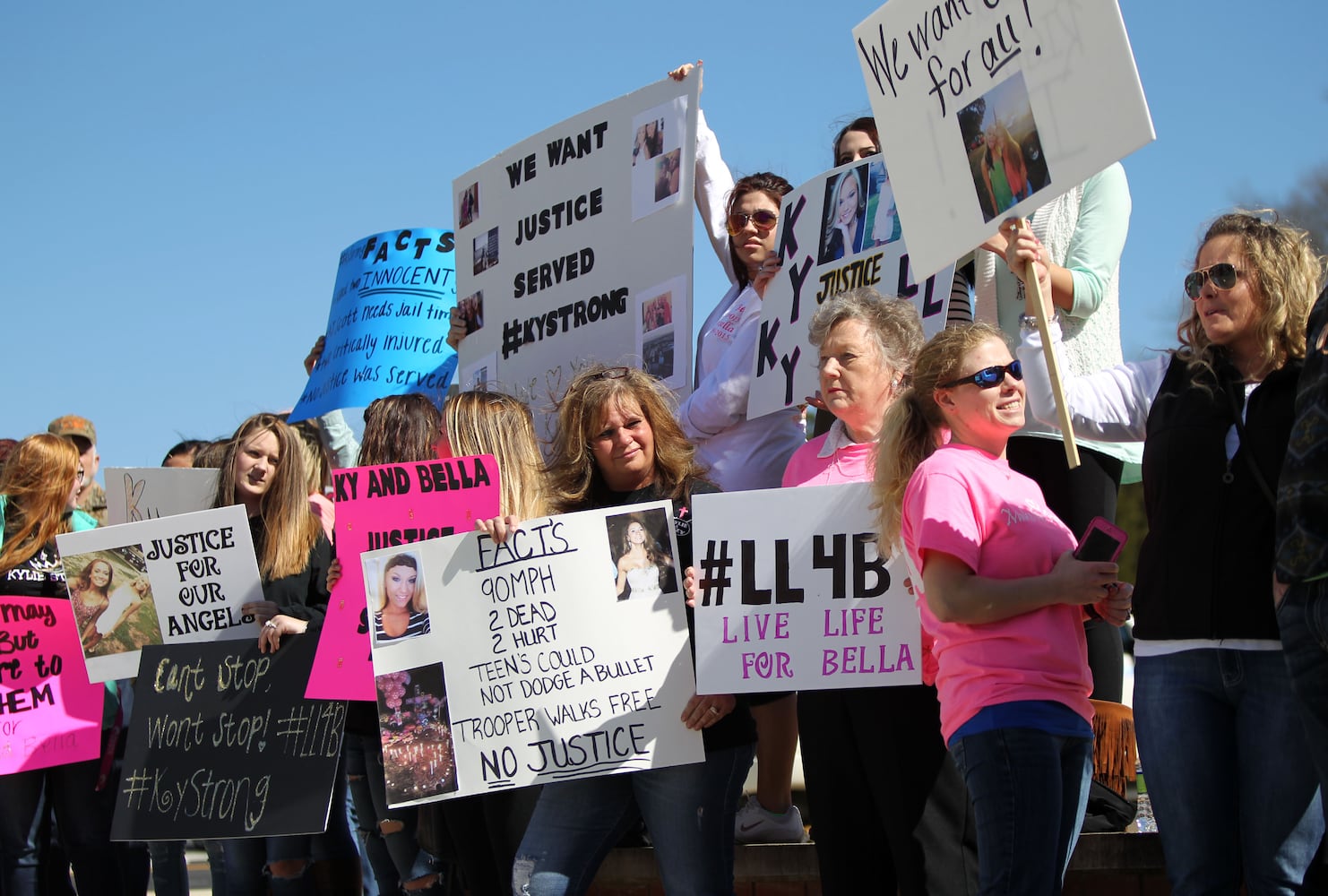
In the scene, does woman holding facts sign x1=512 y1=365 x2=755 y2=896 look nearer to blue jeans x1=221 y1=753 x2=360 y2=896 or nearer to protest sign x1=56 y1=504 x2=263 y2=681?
blue jeans x1=221 y1=753 x2=360 y2=896

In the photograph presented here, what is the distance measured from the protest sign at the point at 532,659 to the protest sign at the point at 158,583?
1.22 meters

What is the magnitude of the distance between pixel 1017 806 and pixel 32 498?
14.6 ft

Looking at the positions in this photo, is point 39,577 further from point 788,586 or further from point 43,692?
point 788,586

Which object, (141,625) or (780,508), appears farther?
(141,625)

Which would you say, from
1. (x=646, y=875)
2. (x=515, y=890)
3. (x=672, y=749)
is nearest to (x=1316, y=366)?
(x=672, y=749)

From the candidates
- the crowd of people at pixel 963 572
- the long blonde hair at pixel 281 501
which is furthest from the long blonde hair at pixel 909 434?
the long blonde hair at pixel 281 501

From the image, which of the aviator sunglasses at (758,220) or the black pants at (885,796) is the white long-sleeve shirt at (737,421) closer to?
the aviator sunglasses at (758,220)

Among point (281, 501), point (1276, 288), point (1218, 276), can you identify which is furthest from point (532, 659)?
point (1276, 288)

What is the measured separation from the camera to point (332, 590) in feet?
15.6

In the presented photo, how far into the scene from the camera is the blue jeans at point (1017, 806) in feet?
10.3

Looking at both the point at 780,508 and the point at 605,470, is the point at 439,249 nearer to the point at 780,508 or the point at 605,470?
the point at 605,470

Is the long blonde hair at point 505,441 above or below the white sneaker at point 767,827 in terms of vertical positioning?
above

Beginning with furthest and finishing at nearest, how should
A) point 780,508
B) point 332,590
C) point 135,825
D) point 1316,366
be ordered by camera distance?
point 135,825
point 332,590
point 780,508
point 1316,366

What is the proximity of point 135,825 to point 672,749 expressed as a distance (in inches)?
96.2
